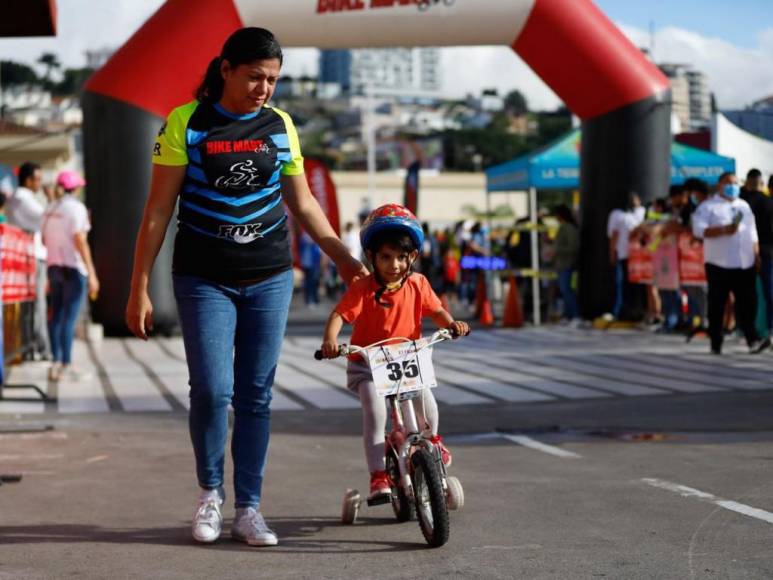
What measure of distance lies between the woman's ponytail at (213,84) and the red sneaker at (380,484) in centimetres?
171

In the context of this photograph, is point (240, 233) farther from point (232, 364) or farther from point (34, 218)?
point (34, 218)

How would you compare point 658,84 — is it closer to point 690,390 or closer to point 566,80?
point 566,80

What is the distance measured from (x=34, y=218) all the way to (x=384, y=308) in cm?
1041

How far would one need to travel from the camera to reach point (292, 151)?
6016mm

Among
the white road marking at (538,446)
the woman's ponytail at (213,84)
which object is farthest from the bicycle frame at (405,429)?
the white road marking at (538,446)

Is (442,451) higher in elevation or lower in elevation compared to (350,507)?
higher

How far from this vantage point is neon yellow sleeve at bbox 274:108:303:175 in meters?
6.01

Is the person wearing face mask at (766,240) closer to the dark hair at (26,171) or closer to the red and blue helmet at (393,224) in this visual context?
the dark hair at (26,171)

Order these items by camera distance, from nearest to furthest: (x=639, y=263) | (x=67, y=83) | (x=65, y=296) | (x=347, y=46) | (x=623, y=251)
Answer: (x=65, y=296)
(x=639, y=263)
(x=347, y=46)
(x=623, y=251)
(x=67, y=83)

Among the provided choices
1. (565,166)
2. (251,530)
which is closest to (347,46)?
(565,166)

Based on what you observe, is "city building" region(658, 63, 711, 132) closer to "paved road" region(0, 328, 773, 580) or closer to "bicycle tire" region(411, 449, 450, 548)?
"paved road" region(0, 328, 773, 580)

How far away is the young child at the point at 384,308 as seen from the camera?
611cm

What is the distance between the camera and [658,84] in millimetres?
20250

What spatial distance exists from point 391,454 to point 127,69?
1392 cm
